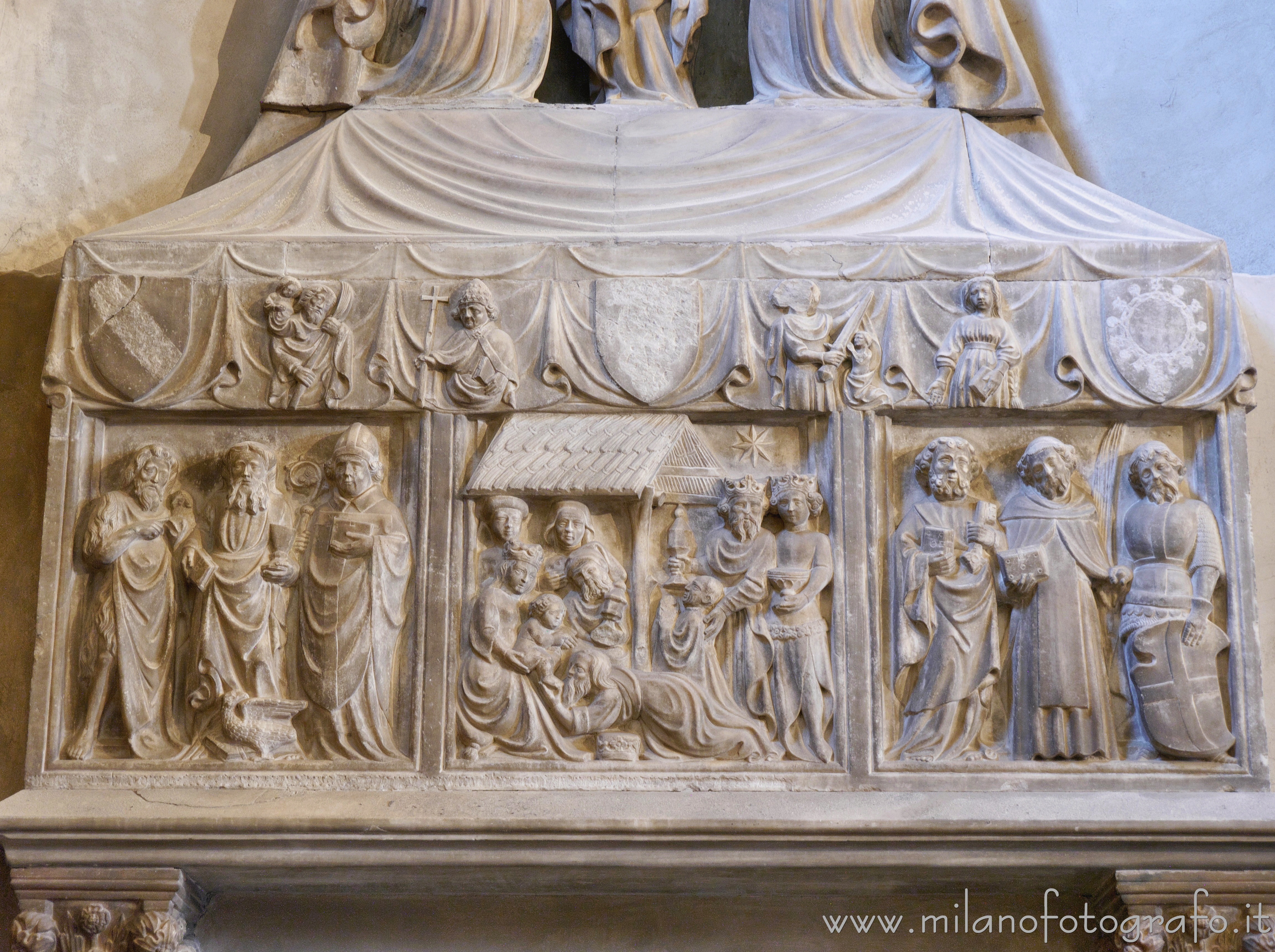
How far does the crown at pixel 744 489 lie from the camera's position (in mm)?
5863

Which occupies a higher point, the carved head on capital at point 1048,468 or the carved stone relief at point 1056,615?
the carved head on capital at point 1048,468

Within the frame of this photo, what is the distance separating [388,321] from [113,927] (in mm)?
2359

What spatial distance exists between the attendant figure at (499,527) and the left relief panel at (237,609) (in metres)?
0.25

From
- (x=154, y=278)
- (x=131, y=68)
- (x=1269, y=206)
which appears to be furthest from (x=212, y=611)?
(x=1269, y=206)

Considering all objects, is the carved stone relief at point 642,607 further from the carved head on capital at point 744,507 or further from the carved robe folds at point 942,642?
the carved robe folds at point 942,642

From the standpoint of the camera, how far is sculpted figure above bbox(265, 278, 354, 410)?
598 cm

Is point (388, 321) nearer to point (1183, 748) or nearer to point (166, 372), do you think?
point (166, 372)

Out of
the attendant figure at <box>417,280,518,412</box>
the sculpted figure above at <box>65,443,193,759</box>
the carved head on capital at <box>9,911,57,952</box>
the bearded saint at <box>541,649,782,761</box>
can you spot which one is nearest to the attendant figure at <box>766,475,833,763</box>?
the bearded saint at <box>541,649,782,761</box>

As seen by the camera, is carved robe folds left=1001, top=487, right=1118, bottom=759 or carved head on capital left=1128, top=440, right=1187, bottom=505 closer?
carved robe folds left=1001, top=487, right=1118, bottom=759

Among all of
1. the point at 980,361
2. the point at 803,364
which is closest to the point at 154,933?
the point at 803,364

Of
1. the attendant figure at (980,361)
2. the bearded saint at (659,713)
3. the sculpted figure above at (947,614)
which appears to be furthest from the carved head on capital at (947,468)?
the bearded saint at (659,713)

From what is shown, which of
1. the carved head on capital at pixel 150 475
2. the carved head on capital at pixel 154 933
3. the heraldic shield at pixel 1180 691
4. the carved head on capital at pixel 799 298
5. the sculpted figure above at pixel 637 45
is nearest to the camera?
the carved head on capital at pixel 154 933

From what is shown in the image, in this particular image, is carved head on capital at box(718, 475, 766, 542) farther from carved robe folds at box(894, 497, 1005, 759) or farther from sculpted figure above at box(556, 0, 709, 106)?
sculpted figure above at box(556, 0, 709, 106)

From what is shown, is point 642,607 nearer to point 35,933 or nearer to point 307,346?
point 307,346
